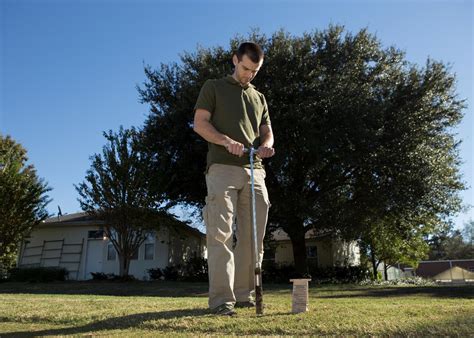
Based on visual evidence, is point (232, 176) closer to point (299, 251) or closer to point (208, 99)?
point (208, 99)

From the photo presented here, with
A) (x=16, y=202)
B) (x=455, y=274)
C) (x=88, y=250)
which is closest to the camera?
(x=16, y=202)

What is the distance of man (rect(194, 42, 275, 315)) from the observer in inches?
144

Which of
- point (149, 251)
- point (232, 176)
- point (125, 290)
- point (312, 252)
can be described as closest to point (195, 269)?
point (149, 251)

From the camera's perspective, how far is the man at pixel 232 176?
3.66 m

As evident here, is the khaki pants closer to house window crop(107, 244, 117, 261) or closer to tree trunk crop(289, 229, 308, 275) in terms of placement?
tree trunk crop(289, 229, 308, 275)

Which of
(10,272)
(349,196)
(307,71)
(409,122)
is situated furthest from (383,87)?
(10,272)

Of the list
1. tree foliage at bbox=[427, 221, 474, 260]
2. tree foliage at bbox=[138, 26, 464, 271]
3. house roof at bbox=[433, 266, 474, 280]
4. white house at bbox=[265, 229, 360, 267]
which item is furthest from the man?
tree foliage at bbox=[427, 221, 474, 260]

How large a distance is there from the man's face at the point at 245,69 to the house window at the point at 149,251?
814 inches

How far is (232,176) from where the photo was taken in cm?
385

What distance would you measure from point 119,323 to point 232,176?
1565mm

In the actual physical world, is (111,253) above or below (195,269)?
above

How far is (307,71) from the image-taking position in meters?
15.8

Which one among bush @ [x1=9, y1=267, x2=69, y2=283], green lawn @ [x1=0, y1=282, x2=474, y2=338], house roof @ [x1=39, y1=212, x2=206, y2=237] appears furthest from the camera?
house roof @ [x1=39, y1=212, x2=206, y2=237]

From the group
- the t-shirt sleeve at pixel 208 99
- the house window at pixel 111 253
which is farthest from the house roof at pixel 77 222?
the t-shirt sleeve at pixel 208 99
